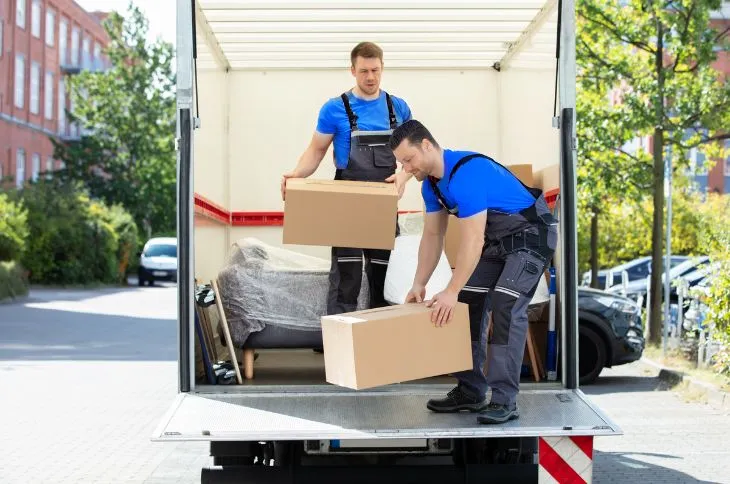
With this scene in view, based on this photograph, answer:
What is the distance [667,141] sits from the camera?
18.2 metres

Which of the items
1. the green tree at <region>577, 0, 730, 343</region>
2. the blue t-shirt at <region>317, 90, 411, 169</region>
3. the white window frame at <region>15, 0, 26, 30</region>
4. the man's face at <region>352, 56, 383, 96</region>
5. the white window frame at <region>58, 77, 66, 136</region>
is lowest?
the blue t-shirt at <region>317, 90, 411, 169</region>

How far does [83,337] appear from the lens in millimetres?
20844

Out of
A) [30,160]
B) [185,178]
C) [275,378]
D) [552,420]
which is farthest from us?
[30,160]

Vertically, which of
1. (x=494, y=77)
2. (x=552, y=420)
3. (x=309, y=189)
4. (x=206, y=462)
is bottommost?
(x=206, y=462)

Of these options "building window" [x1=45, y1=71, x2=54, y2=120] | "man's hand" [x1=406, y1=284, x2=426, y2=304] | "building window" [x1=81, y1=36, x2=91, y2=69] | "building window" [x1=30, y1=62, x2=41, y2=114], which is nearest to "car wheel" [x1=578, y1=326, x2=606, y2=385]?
"man's hand" [x1=406, y1=284, x2=426, y2=304]

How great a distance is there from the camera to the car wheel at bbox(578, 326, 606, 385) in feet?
44.8

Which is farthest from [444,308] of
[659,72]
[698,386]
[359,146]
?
[659,72]

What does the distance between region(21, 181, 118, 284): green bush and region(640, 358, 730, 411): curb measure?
2985cm

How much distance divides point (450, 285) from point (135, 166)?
55.1 m

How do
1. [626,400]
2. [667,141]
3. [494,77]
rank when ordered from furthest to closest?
[667,141], [626,400], [494,77]

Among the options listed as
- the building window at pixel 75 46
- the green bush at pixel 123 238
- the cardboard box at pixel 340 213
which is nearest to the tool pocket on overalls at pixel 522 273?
the cardboard box at pixel 340 213

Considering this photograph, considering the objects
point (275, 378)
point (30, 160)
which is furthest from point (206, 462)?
point (30, 160)

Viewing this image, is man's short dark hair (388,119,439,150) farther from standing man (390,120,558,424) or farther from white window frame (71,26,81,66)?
white window frame (71,26,81,66)

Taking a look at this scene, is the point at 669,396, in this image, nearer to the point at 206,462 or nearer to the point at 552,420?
the point at 206,462
